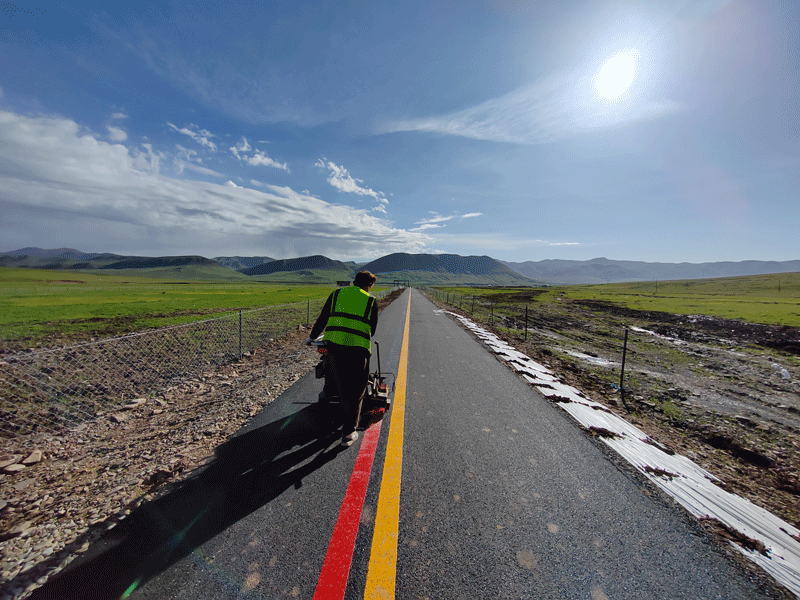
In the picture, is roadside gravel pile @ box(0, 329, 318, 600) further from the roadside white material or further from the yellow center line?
the roadside white material

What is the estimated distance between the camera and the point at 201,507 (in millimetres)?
2408

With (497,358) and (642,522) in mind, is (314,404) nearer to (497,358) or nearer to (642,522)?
(642,522)

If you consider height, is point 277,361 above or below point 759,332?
above

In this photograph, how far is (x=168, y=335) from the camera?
1096 cm

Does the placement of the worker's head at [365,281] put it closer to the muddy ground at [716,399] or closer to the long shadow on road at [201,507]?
the long shadow on road at [201,507]

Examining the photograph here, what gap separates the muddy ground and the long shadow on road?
440cm

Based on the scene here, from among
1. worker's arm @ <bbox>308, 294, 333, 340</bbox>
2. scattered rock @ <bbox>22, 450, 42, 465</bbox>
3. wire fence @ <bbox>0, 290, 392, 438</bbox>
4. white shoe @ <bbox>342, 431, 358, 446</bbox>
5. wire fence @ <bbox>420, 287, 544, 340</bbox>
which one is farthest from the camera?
wire fence @ <bbox>420, 287, 544, 340</bbox>

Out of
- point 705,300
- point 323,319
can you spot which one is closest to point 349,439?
point 323,319

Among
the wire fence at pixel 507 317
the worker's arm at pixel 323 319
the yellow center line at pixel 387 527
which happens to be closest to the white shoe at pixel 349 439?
the yellow center line at pixel 387 527

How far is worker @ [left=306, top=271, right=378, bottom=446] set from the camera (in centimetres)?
345

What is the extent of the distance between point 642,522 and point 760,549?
69 centimetres

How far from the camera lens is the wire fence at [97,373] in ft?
15.4

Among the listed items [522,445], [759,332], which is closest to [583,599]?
[522,445]

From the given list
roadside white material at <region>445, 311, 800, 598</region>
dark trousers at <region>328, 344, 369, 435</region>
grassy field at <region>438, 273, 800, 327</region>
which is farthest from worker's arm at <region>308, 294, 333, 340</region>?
grassy field at <region>438, 273, 800, 327</region>
